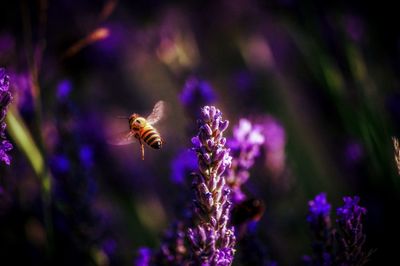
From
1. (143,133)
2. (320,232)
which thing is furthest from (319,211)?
(143,133)

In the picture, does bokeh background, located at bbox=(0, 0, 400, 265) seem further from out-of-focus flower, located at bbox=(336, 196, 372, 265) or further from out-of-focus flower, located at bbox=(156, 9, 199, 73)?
out-of-focus flower, located at bbox=(336, 196, 372, 265)

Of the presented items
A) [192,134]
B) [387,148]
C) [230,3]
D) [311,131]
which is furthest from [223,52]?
[387,148]

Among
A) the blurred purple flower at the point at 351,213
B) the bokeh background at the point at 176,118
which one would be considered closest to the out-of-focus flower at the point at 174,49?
the bokeh background at the point at 176,118

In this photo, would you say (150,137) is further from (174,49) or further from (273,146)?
(174,49)

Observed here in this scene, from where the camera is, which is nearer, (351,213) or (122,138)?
(351,213)

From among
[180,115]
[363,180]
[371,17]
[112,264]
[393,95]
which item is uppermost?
[180,115]

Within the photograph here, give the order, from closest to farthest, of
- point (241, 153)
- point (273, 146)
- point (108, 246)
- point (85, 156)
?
point (241, 153), point (85, 156), point (108, 246), point (273, 146)

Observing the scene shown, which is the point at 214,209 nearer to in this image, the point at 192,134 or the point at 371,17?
the point at 192,134
